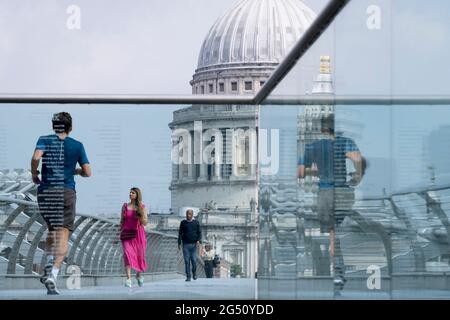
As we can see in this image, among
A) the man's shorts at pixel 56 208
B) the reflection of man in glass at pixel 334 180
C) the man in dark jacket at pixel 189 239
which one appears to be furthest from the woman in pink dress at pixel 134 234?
the reflection of man in glass at pixel 334 180

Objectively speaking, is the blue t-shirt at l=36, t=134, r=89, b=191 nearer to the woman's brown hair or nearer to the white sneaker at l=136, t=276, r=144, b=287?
the woman's brown hair

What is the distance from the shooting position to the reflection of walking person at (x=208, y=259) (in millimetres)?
9633

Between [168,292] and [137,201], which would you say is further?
[137,201]

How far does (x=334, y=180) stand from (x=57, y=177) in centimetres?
264

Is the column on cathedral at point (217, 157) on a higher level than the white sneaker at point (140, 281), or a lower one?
higher

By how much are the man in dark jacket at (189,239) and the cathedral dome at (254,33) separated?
77850 millimetres

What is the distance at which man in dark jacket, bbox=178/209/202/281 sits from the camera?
28.9ft

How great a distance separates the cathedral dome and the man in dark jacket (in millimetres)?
77850

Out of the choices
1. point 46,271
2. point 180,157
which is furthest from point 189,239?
point 46,271

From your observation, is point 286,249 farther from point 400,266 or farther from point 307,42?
point 400,266

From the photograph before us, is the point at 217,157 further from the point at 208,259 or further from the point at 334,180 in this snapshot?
the point at 334,180

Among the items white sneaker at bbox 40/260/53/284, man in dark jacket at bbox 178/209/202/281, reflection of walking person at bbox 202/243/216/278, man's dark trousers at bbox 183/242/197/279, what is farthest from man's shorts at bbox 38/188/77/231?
reflection of walking person at bbox 202/243/216/278

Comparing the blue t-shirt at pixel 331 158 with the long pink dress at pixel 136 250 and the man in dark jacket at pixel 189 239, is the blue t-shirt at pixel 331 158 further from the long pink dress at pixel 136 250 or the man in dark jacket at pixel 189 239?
the man in dark jacket at pixel 189 239

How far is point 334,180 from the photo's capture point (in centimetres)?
541
